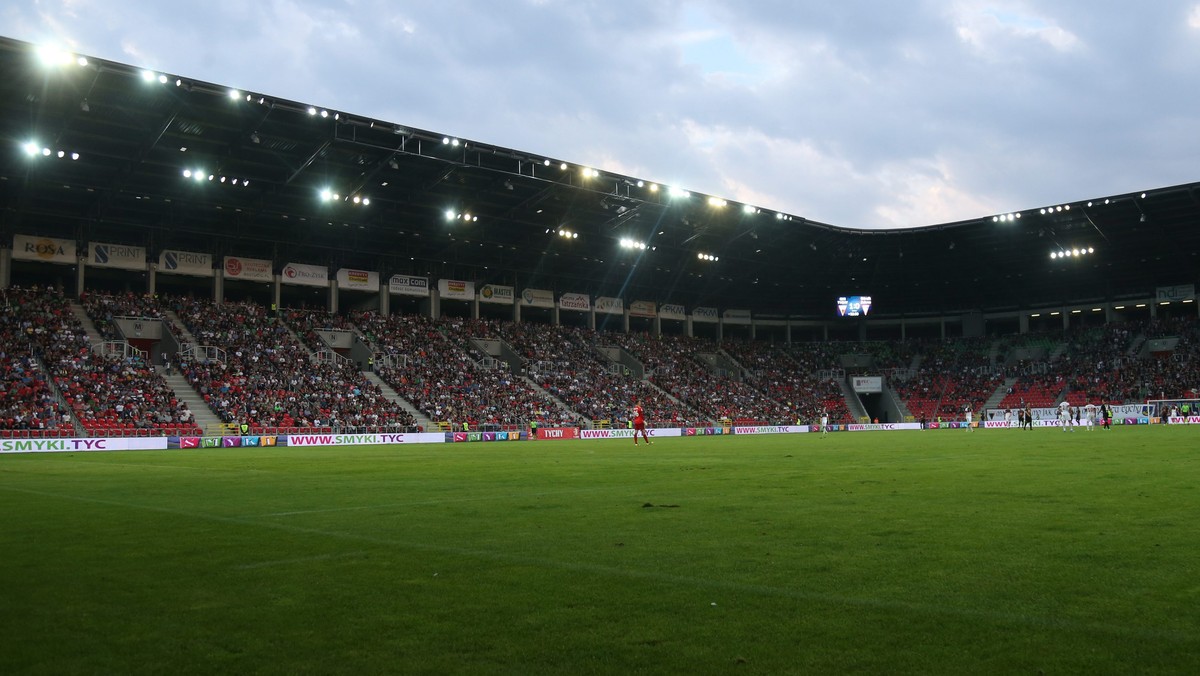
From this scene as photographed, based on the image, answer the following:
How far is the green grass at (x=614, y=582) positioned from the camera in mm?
4719

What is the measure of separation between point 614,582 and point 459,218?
53.5 meters

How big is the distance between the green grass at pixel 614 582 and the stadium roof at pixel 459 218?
32123 mm

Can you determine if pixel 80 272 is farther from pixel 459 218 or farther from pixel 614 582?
pixel 614 582

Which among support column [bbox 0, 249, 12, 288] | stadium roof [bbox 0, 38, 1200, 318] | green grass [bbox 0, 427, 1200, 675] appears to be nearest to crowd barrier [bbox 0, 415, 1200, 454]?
stadium roof [bbox 0, 38, 1200, 318]

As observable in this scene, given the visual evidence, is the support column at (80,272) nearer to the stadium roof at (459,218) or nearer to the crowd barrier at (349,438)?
the stadium roof at (459,218)

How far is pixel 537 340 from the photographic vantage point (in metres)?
69.6

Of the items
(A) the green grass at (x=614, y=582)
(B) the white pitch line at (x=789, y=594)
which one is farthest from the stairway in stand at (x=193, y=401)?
(B) the white pitch line at (x=789, y=594)

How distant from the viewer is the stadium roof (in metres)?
40.2

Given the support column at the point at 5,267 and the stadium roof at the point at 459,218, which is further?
the support column at the point at 5,267

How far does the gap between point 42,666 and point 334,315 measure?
58.3 m

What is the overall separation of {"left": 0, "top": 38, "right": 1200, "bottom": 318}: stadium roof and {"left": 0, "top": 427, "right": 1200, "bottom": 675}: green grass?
32123 millimetres

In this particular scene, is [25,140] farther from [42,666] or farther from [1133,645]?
[1133,645]

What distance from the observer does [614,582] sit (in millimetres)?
6621

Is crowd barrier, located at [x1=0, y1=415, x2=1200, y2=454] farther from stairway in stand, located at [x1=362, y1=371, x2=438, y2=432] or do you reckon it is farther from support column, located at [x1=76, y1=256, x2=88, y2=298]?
support column, located at [x1=76, y1=256, x2=88, y2=298]
